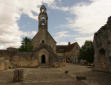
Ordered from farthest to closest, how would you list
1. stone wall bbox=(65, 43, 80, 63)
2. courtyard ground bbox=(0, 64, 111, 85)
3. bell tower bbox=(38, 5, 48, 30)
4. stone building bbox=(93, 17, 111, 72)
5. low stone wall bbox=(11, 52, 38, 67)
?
stone wall bbox=(65, 43, 80, 63)
bell tower bbox=(38, 5, 48, 30)
low stone wall bbox=(11, 52, 38, 67)
stone building bbox=(93, 17, 111, 72)
courtyard ground bbox=(0, 64, 111, 85)

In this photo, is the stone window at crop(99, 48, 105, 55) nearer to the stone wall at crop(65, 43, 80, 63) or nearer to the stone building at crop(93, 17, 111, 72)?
the stone building at crop(93, 17, 111, 72)

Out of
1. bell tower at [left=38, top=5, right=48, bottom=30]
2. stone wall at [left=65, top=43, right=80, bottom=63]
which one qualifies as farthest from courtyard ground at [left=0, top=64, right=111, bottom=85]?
stone wall at [left=65, top=43, right=80, bottom=63]

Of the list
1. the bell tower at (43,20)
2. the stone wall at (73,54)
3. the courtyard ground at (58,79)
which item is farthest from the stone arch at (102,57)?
the stone wall at (73,54)

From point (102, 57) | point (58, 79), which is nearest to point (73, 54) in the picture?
point (102, 57)

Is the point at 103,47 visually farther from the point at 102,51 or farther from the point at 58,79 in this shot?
the point at 58,79

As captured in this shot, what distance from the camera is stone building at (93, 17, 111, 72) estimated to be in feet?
52.7

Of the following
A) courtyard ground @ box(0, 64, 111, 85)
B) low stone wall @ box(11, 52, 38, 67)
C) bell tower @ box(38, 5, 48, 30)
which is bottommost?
courtyard ground @ box(0, 64, 111, 85)

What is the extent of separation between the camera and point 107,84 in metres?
9.54

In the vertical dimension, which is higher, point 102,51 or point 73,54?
point 73,54

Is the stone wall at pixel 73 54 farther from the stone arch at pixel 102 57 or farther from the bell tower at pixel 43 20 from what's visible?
the stone arch at pixel 102 57

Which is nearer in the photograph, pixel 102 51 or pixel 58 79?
pixel 58 79

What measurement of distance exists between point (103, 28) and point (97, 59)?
4.81 m

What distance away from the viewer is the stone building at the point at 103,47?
1608 centimetres

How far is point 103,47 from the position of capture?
17547 millimetres
